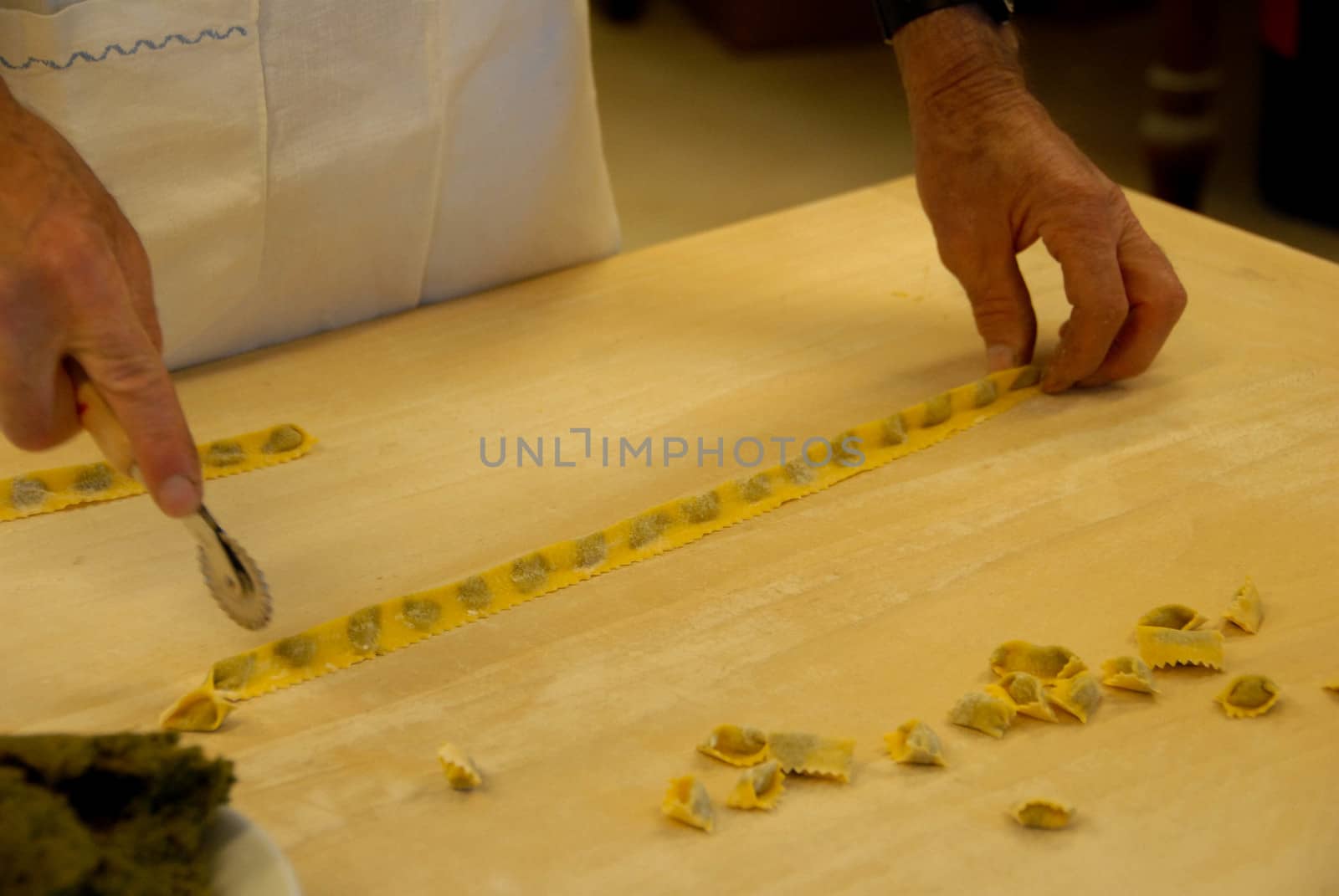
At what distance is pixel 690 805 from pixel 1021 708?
16 cm

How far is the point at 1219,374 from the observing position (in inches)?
38.4

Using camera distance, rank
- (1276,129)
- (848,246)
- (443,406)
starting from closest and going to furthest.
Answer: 1. (443,406)
2. (848,246)
3. (1276,129)

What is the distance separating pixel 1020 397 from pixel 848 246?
0.80 feet

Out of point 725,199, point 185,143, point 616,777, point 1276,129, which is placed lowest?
point 725,199

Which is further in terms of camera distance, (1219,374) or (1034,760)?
(1219,374)

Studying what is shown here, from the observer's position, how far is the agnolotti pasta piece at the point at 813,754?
0.63 m

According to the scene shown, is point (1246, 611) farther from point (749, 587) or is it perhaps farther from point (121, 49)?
point (121, 49)

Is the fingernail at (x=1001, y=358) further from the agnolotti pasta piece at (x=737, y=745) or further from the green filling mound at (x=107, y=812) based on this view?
the green filling mound at (x=107, y=812)

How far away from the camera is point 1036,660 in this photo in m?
0.70

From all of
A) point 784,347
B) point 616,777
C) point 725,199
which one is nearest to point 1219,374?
point 784,347

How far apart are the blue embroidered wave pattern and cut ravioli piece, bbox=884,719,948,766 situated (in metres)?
0.61

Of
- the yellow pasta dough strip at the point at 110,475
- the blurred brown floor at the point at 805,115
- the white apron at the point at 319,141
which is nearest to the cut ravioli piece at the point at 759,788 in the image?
the yellow pasta dough strip at the point at 110,475

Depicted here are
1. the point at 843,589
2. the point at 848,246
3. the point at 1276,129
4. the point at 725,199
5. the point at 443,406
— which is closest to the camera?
the point at 843,589

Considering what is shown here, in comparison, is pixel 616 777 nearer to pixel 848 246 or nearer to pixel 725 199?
pixel 848 246
